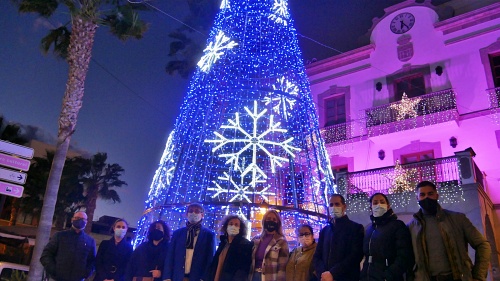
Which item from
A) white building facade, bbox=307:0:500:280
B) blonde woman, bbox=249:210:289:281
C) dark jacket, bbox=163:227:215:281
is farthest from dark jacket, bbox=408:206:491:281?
white building facade, bbox=307:0:500:280

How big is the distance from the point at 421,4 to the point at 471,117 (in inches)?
168

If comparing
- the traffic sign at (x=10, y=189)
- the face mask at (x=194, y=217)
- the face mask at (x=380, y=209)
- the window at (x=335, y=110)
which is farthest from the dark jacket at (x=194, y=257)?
the window at (x=335, y=110)

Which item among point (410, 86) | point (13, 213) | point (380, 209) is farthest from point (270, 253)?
point (13, 213)

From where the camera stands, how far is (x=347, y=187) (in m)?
12.0

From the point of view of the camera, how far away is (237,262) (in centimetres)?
430

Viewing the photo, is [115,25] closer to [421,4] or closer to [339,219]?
[339,219]

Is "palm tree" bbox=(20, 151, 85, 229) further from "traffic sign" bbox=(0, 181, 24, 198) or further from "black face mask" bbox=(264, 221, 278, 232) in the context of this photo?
"black face mask" bbox=(264, 221, 278, 232)

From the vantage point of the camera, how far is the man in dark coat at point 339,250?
3.79 m

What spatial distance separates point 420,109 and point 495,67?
2.33m

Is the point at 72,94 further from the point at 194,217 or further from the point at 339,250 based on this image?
the point at 339,250

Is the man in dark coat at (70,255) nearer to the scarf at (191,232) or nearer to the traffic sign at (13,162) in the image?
the scarf at (191,232)

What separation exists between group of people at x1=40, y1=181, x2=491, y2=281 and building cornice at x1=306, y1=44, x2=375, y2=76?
11.3 m

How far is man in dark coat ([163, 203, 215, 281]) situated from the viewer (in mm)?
4523

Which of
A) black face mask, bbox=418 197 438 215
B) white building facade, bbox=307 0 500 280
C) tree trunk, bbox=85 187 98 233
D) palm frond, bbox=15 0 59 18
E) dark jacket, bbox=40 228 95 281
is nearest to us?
black face mask, bbox=418 197 438 215
